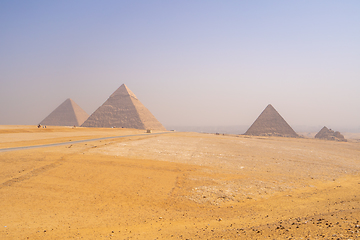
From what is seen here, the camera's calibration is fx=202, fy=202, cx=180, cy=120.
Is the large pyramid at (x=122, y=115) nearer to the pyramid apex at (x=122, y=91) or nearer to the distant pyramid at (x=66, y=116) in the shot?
the pyramid apex at (x=122, y=91)

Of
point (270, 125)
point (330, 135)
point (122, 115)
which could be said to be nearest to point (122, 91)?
point (122, 115)

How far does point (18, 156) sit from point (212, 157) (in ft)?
51.4

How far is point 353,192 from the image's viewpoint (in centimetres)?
1055

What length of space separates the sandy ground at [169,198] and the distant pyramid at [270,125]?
6177cm

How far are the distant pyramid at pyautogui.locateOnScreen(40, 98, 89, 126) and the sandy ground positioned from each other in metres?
111

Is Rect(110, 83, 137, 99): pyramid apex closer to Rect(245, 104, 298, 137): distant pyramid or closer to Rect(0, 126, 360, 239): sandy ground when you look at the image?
Rect(245, 104, 298, 137): distant pyramid

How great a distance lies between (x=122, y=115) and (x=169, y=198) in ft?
306

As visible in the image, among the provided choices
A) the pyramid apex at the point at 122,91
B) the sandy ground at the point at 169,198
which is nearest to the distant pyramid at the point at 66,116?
the pyramid apex at the point at 122,91

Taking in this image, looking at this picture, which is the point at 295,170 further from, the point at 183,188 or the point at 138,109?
the point at 138,109

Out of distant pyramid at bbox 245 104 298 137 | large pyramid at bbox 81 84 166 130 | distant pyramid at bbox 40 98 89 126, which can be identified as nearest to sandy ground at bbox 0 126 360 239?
distant pyramid at bbox 245 104 298 137

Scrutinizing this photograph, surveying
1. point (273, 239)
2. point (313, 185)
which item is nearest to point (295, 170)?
point (313, 185)

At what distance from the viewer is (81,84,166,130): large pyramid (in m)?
94.7

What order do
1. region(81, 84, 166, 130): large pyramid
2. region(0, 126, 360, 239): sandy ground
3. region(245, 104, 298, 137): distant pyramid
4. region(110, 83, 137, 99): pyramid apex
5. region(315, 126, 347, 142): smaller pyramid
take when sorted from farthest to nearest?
region(110, 83, 137, 99): pyramid apex < region(81, 84, 166, 130): large pyramid < region(245, 104, 298, 137): distant pyramid < region(315, 126, 347, 142): smaller pyramid < region(0, 126, 360, 239): sandy ground

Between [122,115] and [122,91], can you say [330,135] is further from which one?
[122,91]
